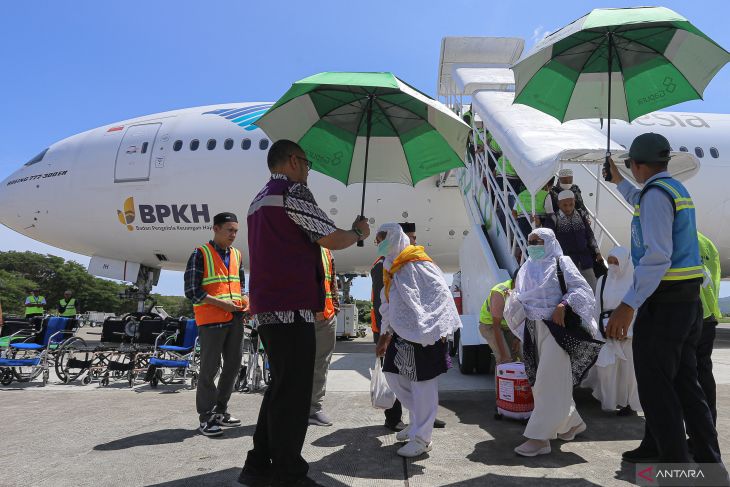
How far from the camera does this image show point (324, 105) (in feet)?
12.9

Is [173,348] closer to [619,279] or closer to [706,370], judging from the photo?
[619,279]

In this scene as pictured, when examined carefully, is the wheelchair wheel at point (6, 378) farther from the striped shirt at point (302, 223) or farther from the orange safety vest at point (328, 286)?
the striped shirt at point (302, 223)

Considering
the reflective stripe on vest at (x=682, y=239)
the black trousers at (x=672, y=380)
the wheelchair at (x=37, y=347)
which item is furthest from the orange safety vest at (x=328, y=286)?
the wheelchair at (x=37, y=347)

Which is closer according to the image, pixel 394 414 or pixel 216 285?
pixel 394 414

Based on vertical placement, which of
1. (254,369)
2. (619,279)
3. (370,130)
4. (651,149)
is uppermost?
(370,130)

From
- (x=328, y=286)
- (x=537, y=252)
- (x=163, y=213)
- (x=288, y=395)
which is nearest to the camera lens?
(x=288, y=395)

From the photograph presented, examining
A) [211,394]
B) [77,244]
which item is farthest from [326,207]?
[211,394]

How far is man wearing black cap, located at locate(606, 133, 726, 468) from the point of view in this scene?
2385 millimetres

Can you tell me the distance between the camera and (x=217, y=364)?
3828 millimetres

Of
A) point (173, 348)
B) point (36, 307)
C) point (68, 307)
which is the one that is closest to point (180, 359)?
point (173, 348)

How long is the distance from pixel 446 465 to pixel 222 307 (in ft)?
6.72

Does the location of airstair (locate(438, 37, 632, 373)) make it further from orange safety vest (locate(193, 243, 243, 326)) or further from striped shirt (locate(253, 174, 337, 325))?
orange safety vest (locate(193, 243, 243, 326))

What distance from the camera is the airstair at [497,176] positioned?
186 inches

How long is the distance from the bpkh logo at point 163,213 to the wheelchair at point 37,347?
3.41m
